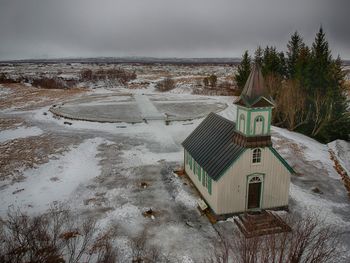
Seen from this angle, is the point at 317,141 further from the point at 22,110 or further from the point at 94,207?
the point at 22,110

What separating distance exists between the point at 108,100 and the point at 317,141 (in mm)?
37556

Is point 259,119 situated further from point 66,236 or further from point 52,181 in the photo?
point 52,181

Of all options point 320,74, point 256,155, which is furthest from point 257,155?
point 320,74

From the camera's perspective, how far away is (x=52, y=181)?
21.6 m

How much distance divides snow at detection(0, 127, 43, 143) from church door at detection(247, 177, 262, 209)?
26454 mm

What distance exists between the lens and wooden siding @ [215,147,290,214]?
51.9 feet

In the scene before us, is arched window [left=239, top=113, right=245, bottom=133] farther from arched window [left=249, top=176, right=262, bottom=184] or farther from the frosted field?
the frosted field

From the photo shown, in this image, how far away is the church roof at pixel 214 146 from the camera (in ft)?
52.2

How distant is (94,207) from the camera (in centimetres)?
1778

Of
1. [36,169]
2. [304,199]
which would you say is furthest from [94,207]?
[304,199]

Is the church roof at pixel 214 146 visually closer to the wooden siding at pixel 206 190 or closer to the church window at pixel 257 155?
the church window at pixel 257 155

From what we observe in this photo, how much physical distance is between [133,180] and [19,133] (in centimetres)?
1990

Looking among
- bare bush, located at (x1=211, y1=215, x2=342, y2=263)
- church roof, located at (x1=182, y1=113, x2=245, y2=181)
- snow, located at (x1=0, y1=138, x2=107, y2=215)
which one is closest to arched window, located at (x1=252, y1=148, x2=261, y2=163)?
church roof, located at (x1=182, y1=113, x2=245, y2=181)

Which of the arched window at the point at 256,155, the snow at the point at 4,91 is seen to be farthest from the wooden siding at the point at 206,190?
the snow at the point at 4,91
